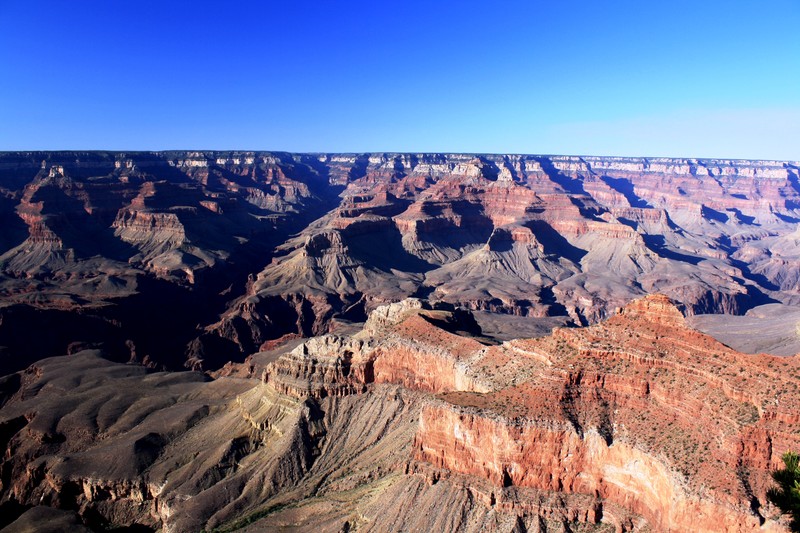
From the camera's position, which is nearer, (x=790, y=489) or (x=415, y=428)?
(x=790, y=489)

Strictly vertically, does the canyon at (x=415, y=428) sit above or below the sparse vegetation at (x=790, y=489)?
below

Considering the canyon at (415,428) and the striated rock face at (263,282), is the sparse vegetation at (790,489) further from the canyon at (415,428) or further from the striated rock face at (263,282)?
the striated rock face at (263,282)

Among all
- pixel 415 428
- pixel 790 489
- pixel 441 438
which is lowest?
pixel 415 428

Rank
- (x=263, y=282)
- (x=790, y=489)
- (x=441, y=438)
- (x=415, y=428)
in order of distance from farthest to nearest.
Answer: (x=263, y=282)
(x=415, y=428)
(x=441, y=438)
(x=790, y=489)

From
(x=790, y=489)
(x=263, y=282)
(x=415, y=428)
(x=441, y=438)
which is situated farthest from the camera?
(x=263, y=282)

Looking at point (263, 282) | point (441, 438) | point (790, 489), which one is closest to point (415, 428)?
point (441, 438)

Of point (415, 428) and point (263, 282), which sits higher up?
point (415, 428)

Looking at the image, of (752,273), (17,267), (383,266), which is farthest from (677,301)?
(17,267)

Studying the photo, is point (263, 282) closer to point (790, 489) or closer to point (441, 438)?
point (441, 438)

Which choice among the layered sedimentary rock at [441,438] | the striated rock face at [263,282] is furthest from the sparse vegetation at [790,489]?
the striated rock face at [263,282]
